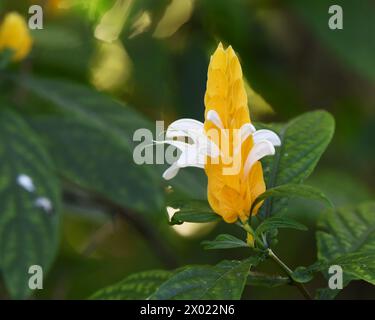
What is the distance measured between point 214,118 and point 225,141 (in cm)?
3

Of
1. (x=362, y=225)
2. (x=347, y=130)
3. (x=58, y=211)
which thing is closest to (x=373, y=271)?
(x=362, y=225)

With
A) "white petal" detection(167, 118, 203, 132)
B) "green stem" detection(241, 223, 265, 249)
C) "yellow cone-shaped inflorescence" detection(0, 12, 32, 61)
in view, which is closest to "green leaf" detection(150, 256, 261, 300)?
"green stem" detection(241, 223, 265, 249)

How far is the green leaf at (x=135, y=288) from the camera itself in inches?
34.3

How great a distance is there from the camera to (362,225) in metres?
0.94

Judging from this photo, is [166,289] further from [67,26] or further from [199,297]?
[67,26]

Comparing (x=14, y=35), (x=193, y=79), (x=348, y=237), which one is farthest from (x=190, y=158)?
(x=193, y=79)

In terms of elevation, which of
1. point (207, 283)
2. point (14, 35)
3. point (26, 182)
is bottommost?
point (207, 283)

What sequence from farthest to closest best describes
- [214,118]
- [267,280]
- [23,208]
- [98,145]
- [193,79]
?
[193,79] → [98,145] → [23,208] → [267,280] → [214,118]

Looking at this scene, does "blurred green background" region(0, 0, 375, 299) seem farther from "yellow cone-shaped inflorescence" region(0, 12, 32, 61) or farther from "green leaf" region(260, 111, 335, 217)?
"green leaf" region(260, 111, 335, 217)

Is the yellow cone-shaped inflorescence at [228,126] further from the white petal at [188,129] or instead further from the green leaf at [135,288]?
the green leaf at [135,288]

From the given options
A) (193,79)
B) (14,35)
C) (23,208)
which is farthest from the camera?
(193,79)

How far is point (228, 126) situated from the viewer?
2.29 ft

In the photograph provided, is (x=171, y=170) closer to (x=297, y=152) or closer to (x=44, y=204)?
(x=297, y=152)

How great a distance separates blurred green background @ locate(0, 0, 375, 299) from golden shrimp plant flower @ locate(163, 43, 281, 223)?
2.12 ft
